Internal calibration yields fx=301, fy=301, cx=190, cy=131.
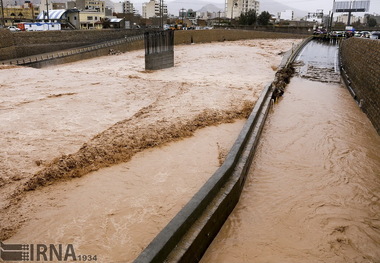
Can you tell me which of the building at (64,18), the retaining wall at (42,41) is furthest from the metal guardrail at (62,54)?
the building at (64,18)

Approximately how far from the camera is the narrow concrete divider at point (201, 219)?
395 cm

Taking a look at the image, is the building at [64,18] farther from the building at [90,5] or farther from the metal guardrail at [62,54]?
the building at [90,5]

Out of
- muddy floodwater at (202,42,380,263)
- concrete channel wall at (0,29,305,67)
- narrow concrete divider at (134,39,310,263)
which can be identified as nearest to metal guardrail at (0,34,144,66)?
concrete channel wall at (0,29,305,67)

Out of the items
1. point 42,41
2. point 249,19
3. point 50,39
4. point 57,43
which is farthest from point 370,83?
point 249,19

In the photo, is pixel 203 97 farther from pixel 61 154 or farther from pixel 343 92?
pixel 343 92

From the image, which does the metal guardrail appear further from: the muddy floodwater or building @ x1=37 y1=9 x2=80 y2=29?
the muddy floodwater

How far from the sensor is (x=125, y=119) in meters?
10.9

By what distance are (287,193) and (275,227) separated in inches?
53.0

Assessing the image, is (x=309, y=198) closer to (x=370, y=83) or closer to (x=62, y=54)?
(x=370, y=83)

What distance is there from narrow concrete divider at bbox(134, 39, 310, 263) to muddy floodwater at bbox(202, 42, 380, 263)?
33 cm

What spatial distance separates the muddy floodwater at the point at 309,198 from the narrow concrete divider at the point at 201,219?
33cm

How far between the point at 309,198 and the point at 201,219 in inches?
116

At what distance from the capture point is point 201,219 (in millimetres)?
4789

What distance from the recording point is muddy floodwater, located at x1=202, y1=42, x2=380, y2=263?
5005 millimetres
